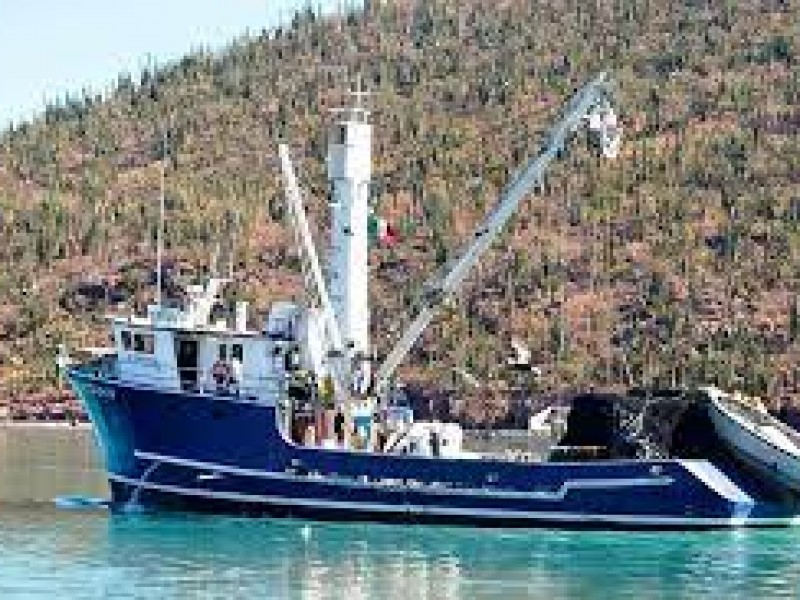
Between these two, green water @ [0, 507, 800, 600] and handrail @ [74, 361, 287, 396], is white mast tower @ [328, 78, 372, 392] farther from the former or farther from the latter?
green water @ [0, 507, 800, 600]

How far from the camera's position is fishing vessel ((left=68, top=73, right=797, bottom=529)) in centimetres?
3944

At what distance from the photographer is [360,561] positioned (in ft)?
113

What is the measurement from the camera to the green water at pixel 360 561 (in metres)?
30.6

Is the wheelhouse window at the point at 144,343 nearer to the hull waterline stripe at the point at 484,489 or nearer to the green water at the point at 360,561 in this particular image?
the hull waterline stripe at the point at 484,489

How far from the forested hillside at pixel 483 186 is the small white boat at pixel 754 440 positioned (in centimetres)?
4742

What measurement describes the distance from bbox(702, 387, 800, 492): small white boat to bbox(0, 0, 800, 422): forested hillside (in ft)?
156

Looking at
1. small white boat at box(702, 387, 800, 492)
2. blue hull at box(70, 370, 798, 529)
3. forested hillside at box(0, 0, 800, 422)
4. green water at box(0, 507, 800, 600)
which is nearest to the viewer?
green water at box(0, 507, 800, 600)

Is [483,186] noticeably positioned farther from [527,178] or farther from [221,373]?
[221,373]

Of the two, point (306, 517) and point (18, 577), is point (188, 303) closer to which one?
point (306, 517)

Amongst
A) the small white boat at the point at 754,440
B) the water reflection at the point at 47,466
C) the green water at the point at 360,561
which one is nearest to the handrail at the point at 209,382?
the green water at the point at 360,561

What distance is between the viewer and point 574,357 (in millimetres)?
104812

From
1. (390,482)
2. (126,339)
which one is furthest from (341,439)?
(126,339)

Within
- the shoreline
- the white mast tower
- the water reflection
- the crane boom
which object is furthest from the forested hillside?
the white mast tower

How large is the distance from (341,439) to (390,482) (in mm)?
1772
